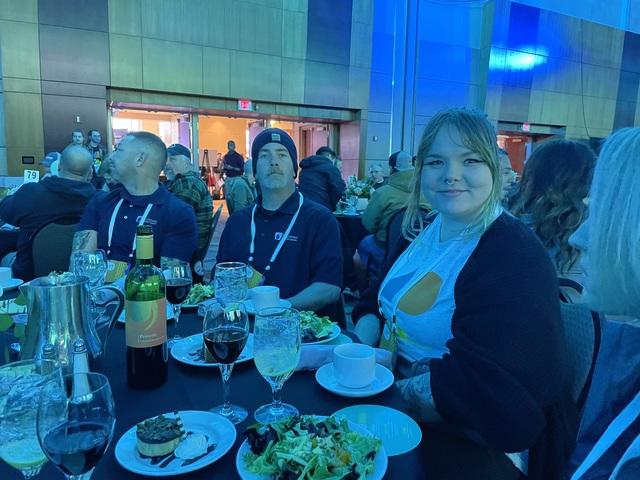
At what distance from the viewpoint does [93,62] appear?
10445 mm

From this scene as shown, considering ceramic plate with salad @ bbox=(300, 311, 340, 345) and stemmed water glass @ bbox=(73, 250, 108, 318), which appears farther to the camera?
stemmed water glass @ bbox=(73, 250, 108, 318)

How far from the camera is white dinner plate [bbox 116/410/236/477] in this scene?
2.54 ft

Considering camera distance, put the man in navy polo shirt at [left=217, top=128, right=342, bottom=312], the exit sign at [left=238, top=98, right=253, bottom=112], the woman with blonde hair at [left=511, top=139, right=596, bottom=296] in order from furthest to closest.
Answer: the exit sign at [left=238, top=98, right=253, bottom=112] < the man in navy polo shirt at [left=217, top=128, right=342, bottom=312] < the woman with blonde hair at [left=511, top=139, right=596, bottom=296]

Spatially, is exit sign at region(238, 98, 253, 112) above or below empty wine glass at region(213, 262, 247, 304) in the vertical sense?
above

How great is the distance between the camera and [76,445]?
0.68 meters

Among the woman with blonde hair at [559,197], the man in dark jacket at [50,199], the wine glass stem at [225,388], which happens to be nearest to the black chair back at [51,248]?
the man in dark jacket at [50,199]

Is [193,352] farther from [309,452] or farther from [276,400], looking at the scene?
[309,452]

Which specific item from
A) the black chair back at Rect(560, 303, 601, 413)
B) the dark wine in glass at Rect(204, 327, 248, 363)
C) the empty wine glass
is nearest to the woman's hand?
the empty wine glass

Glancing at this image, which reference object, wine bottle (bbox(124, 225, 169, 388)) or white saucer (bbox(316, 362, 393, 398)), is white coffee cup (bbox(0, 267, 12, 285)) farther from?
white saucer (bbox(316, 362, 393, 398))

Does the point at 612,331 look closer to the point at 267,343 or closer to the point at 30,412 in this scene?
the point at 267,343

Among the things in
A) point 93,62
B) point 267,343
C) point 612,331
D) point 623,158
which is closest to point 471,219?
point 612,331

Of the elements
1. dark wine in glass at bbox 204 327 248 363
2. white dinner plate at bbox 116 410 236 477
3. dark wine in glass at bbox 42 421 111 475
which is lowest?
white dinner plate at bbox 116 410 236 477

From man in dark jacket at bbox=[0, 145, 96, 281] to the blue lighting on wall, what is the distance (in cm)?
1484

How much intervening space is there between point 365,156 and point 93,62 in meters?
7.83
